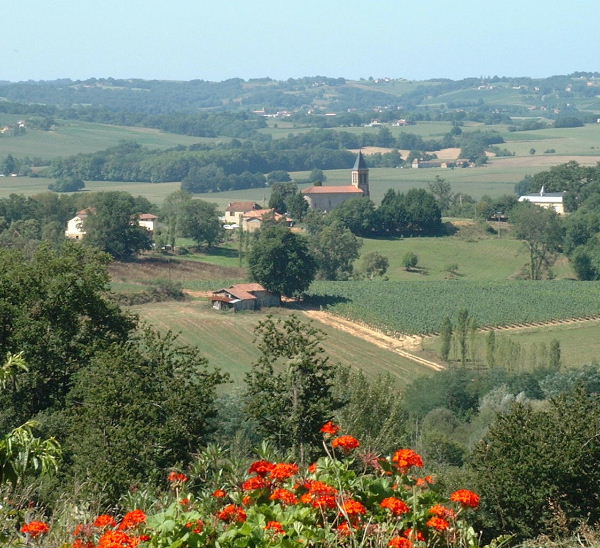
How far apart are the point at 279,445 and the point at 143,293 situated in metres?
33.8

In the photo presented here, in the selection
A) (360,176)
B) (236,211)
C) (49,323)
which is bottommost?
(236,211)

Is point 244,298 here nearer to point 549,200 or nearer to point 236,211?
point 236,211

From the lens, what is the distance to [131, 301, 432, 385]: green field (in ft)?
111

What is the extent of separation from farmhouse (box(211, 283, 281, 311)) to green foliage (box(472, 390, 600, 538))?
33.1 metres

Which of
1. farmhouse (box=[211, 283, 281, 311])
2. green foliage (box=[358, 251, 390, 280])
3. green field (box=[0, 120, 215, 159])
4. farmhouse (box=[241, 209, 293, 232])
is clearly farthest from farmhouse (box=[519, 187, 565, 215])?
green field (box=[0, 120, 215, 159])

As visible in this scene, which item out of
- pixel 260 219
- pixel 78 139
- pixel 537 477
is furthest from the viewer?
pixel 78 139

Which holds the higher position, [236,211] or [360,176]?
[360,176]

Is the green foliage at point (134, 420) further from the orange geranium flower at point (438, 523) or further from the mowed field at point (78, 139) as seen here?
the mowed field at point (78, 139)

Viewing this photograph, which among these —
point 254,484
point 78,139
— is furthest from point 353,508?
point 78,139

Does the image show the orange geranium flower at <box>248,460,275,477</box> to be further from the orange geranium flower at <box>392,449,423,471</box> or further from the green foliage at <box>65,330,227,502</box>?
the green foliage at <box>65,330,227,502</box>

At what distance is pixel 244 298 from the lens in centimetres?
4484

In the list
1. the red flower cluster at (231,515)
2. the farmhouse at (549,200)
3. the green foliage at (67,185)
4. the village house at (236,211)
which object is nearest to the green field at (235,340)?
the red flower cluster at (231,515)

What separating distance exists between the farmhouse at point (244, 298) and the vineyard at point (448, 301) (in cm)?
183

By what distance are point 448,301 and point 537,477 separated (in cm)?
3646
